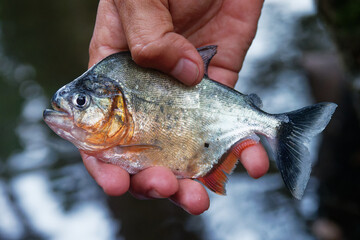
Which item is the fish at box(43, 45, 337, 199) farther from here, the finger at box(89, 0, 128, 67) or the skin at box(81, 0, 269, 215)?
the finger at box(89, 0, 128, 67)

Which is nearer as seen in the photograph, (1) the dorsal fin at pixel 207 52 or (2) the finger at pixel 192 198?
(2) the finger at pixel 192 198

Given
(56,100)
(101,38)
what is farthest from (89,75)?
(101,38)

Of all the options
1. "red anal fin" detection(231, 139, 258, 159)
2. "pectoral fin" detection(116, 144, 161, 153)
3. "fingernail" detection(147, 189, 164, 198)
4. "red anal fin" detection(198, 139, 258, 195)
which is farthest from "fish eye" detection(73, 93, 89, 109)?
"red anal fin" detection(231, 139, 258, 159)

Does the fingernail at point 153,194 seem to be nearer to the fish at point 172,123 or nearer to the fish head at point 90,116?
the fish at point 172,123

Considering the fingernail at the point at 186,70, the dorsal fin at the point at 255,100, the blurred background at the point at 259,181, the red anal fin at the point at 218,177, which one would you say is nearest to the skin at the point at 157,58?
the fingernail at the point at 186,70

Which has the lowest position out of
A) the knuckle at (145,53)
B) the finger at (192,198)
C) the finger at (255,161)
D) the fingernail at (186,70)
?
the finger at (192,198)

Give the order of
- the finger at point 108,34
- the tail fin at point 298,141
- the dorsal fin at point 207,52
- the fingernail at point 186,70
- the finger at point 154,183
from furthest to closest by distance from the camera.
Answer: the finger at point 108,34, the dorsal fin at point 207,52, the fingernail at point 186,70, the tail fin at point 298,141, the finger at point 154,183

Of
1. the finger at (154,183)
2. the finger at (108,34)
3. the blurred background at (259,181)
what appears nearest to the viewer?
the finger at (154,183)

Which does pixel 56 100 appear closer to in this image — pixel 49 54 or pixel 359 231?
pixel 359 231
